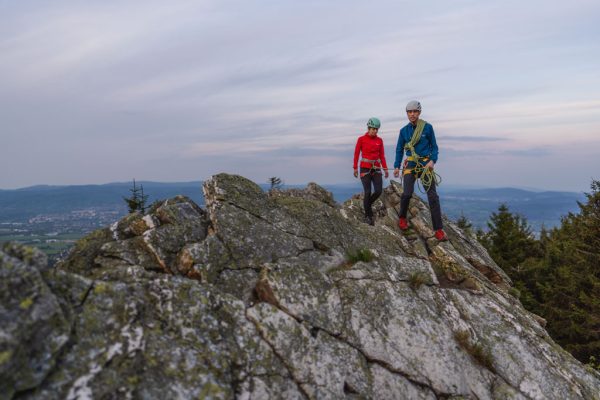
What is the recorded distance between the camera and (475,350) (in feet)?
32.3

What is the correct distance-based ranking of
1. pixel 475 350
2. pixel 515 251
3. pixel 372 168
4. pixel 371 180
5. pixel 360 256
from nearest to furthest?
pixel 475 350, pixel 360 256, pixel 372 168, pixel 371 180, pixel 515 251

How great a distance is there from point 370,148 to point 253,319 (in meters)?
11.9

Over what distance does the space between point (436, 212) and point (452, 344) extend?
25.9 ft

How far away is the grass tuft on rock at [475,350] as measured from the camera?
32.1ft

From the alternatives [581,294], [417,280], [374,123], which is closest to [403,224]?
[374,123]

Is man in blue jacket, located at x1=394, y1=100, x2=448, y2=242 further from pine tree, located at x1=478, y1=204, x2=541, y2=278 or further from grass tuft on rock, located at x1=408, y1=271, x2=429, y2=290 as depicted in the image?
pine tree, located at x1=478, y1=204, x2=541, y2=278

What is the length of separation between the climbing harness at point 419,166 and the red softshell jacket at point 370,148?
1888 millimetres

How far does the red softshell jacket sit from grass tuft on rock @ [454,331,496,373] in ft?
31.4

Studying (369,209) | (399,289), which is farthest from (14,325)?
(369,209)

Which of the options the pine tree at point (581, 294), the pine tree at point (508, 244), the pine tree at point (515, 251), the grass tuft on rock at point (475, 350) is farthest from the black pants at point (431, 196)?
the pine tree at point (508, 244)

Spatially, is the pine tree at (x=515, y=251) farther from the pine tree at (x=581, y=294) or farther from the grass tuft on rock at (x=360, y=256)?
the grass tuft on rock at (x=360, y=256)

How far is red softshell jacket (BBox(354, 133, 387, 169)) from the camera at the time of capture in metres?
17.8

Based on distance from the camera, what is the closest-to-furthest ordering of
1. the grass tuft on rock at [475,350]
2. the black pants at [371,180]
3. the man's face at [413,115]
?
1. the grass tuft on rock at [475,350]
2. the man's face at [413,115]
3. the black pants at [371,180]

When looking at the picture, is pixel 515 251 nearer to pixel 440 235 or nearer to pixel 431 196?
pixel 440 235
